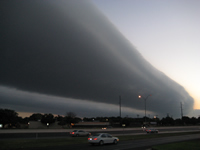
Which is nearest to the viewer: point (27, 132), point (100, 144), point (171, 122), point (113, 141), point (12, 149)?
point (12, 149)

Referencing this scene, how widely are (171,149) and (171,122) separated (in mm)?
153868

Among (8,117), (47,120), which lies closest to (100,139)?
(47,120)

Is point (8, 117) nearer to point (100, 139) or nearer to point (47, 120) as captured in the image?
point (47, 120)

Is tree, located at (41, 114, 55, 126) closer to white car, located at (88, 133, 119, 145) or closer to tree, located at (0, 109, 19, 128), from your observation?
tree, located at (0, 109, 19, 128)

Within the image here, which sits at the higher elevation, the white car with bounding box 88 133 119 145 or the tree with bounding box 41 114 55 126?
the white car with bounding box 88 133 119 145

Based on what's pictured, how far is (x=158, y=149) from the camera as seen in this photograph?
2119 cm

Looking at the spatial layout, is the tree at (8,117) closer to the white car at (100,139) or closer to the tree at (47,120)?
the tree at (47,120)

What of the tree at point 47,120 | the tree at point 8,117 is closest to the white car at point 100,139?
the tree at point 47,120

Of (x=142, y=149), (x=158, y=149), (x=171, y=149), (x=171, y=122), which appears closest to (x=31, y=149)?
(x=142, y=149)

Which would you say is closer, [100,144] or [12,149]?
[12,149]

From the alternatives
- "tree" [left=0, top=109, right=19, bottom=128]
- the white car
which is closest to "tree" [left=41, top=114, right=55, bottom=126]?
"tree" [left=0, top=109, right=19, bottom=128]

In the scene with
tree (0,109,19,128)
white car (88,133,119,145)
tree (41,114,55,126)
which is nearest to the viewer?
white car (88,133,119,145)

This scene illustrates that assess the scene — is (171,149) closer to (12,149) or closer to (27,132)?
(12,149)

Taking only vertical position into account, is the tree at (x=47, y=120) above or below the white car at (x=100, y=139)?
below
